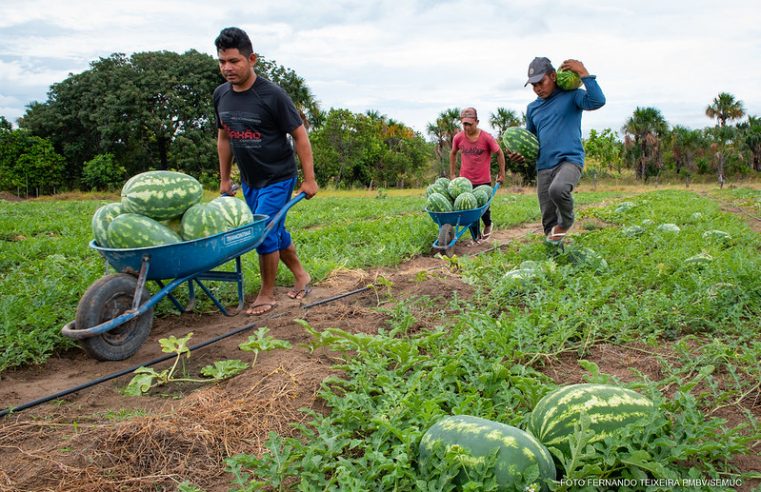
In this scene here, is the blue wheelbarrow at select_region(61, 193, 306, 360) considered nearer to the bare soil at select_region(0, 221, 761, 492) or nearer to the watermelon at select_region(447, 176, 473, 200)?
the bare soil at select_region(0, 221, 761, 492)

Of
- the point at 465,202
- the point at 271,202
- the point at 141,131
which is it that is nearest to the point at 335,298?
the point at 271,202

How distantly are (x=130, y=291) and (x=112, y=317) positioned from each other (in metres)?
0.20

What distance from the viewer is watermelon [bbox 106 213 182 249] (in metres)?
3.50

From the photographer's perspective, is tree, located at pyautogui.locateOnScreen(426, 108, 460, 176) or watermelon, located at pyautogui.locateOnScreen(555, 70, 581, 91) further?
tree, located at pyautogui.locateOnScreen(426, 108, 460, 176)

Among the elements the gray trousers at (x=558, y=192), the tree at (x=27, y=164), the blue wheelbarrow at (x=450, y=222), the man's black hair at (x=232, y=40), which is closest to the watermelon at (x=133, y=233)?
the man's black hair at (x=232, y=40)

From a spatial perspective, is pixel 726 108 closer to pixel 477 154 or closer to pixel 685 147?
pixel 685 147

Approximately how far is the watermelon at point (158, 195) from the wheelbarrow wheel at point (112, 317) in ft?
1.68

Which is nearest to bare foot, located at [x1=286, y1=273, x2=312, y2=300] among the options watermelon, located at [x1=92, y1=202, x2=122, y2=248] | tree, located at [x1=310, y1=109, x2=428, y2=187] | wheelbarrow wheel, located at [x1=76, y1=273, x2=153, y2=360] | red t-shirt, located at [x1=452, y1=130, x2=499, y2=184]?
wheelbarrow wheel, located at [x1=76, y1=273, x2=153, y2=360]

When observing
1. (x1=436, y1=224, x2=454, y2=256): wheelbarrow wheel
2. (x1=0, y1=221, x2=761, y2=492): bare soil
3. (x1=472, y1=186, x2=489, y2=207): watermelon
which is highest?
(x1=472, y1=186, x2=489, y2=207): watermelon

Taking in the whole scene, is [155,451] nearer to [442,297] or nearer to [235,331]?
[235,331]

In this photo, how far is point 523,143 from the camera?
6188mm

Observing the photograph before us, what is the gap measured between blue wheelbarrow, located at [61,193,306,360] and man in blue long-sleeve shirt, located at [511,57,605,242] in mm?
3562

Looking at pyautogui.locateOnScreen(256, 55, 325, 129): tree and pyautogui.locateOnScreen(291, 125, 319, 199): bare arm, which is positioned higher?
pyautogui.locateOnScreen(256, 55, 325, 129): tree

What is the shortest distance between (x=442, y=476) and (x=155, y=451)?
127 centimetres
